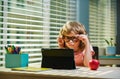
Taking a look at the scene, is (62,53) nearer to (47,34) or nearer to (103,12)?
(47,34)

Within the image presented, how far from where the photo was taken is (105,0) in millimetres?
5195

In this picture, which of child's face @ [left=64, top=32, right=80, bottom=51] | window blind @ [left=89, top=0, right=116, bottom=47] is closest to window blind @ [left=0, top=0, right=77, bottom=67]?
child's face @ [left=64, top=32, right=80, bottom=51]

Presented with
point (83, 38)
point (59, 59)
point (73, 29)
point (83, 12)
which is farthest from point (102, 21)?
point (59, 59)

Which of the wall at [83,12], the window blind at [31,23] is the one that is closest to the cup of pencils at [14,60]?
the window blind at [31,23]

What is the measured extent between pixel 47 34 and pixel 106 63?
1.21 m

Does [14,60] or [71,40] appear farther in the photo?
[71,40]

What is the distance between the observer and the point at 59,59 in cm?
200

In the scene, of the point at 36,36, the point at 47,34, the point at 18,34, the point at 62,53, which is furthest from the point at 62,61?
the point at 47,34

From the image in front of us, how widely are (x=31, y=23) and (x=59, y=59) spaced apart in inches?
48.4

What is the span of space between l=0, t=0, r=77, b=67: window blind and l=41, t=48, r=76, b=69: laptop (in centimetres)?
69

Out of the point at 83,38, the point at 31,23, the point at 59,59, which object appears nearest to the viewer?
the point at 59,59

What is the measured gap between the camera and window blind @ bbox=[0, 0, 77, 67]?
2669 millimetres

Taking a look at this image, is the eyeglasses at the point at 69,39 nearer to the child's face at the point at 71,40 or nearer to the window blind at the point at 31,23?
the child's face at the point at 71,40

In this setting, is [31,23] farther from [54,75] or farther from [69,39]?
[54,75]
